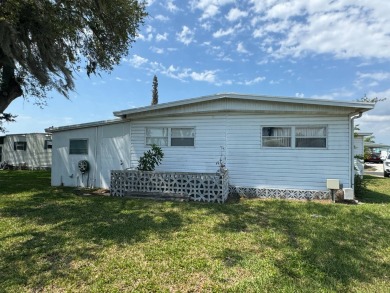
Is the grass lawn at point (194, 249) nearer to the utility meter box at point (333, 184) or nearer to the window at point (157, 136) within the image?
the utility meter box at point (333, 184)

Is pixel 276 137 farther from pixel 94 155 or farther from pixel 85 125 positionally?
pixel 85 125

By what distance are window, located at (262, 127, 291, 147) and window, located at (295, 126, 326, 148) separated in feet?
0.90

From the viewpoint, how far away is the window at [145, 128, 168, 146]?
10156mm

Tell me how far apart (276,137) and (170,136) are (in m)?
3.76

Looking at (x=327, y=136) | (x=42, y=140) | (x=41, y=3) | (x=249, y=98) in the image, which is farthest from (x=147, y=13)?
(x=42, y=140)

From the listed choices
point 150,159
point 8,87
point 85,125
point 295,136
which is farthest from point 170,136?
point 8,87

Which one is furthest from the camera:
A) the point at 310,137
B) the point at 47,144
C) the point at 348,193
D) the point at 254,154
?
the point at 47,144

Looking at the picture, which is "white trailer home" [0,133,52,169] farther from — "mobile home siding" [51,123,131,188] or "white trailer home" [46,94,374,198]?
"white trailer home" [46,94,374,198]

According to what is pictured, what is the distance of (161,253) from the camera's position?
406cm

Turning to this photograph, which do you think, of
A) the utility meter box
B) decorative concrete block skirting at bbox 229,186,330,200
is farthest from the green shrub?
the utility meter box

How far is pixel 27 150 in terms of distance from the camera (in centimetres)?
2230

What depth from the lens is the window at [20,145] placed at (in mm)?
22328

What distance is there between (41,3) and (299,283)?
9.78 metres

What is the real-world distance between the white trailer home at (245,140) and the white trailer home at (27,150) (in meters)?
12.8
